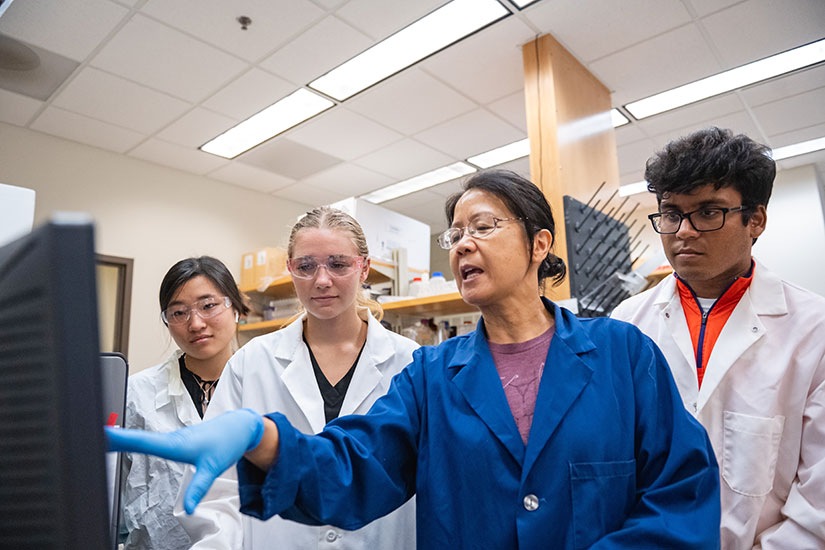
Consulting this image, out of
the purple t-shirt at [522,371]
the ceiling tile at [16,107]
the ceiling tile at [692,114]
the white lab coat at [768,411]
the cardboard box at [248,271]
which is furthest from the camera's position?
the cardboard box at [248,271]

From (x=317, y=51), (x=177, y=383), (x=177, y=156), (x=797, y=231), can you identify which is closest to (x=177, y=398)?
(x=177, y=383)

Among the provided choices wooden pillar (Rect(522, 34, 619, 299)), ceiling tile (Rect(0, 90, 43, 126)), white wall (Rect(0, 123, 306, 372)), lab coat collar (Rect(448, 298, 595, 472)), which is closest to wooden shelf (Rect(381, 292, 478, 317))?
wooden pillar (Rect(522, 34, 619, 299))

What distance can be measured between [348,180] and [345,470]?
14.9ft

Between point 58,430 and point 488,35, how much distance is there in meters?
3.17

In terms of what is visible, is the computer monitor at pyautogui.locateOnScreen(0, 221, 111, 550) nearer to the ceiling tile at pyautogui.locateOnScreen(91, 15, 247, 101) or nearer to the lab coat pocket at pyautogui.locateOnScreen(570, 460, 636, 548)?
the lab coat pocket at pyautogui.locateOnScreen(570, 460, 636, 548)

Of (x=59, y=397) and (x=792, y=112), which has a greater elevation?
(x=792, y=112)

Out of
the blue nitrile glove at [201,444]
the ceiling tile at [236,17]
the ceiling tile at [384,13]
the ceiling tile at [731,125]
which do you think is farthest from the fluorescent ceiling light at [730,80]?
the blue nitrile glove at [201,444]

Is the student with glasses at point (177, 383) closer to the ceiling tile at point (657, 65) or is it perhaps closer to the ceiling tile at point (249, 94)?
the ceiling tile at point (249, 94)

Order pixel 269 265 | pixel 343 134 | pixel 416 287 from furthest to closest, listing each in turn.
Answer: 1. pixel 269 265
2. pixel 343 134
3. pixel 416 287

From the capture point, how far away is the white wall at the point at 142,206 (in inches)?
162

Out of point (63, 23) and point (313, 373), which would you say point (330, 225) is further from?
point (63, 23)

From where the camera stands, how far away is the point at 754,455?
3.94 feet

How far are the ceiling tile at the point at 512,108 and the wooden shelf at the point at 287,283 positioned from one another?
57.8 inches

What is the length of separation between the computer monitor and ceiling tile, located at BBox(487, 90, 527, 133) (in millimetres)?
3669
